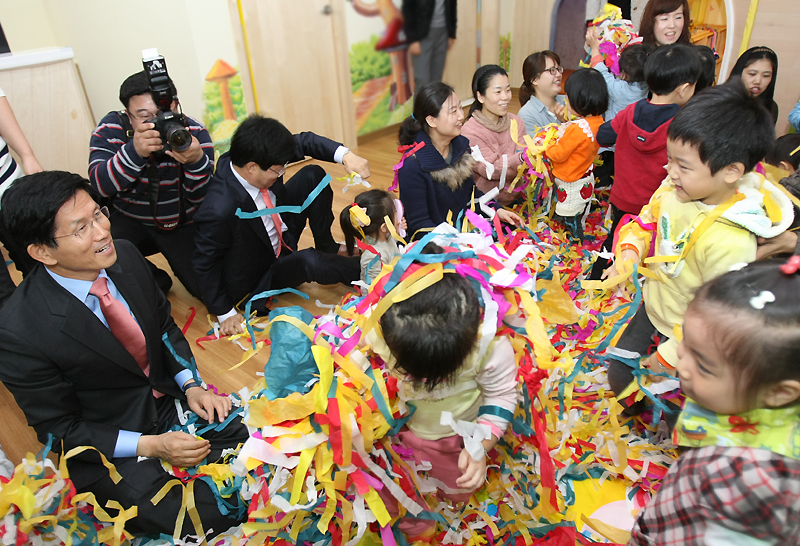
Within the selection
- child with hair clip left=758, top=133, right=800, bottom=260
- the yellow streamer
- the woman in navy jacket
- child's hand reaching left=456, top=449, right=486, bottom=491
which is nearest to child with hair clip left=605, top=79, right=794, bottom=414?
child with hair clip left=758, top=133, right=800, bottom=260

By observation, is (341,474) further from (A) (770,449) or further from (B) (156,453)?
(A) (770,449)

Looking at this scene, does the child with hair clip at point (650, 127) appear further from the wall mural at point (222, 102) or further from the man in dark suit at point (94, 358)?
the wall mural at point (222, 102)

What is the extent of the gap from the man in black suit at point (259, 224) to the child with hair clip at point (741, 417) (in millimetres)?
1734

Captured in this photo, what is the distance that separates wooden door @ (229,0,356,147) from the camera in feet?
12.2

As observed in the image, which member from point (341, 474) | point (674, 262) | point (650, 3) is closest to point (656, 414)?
point (674, 262)

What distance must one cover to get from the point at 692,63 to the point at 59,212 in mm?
2425

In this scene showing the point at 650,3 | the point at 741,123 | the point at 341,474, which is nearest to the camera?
the point at 341,474

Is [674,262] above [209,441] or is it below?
above

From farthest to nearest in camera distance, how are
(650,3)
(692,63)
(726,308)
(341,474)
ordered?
(650,3) → (692,63) → (341,474) → (726,308)

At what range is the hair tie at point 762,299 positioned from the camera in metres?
0.84

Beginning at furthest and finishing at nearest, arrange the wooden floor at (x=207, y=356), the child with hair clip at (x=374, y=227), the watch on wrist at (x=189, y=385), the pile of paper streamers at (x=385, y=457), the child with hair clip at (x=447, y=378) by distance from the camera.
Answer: the child with hair clip at (x=374, y=227), the wooden floor at (x=207, y=356), the watch on wrist at (x=189, y=385), the pile of paper streamers at (x=385, y=457), the child with hair clip at (x=447, y=378)

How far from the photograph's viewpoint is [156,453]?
1489 millimetres

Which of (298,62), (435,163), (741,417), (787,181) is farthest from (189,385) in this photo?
(298,62)

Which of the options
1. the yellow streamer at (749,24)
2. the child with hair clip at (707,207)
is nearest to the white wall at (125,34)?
the child with hair clip at (707,207)
